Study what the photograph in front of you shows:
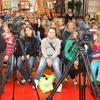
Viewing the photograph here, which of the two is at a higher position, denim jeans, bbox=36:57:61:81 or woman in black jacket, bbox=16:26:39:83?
woman in black jacket, bbox=16:26:39:83

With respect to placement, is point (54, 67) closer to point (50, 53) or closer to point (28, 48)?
point (50, 53)

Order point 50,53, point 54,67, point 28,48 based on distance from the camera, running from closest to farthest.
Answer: point 54,67, point 50,53, point 28,48

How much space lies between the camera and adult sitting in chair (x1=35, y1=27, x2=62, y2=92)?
5.44 metres

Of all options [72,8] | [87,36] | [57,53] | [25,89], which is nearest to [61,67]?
[57,53]

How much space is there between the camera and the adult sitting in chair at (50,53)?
544 centimetres

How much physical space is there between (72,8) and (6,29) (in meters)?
7.67

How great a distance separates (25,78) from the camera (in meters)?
5.67

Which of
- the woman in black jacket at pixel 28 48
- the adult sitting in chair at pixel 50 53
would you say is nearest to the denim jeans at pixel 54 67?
the adult sitting in chair at pixel 50 53

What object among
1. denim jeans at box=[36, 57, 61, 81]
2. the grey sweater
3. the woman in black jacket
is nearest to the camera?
denim jeans at box=[36, 57, 61, 81]

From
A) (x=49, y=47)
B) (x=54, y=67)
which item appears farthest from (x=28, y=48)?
(x=54, y=67)

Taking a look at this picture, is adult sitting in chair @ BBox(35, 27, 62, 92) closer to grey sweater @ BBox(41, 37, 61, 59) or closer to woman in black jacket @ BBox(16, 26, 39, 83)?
grey sweater @ BBox(41, 37, 61, 59)

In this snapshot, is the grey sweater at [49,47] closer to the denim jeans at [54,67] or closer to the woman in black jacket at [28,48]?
the denim jeans at [54,67]

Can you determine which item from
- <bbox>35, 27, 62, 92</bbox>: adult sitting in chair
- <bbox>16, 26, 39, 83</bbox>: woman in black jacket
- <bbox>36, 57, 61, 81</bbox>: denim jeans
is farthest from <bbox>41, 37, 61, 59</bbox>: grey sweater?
<bbox>16, 26, 39, 83</bbox>: woman in black jacket

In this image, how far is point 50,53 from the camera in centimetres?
563
